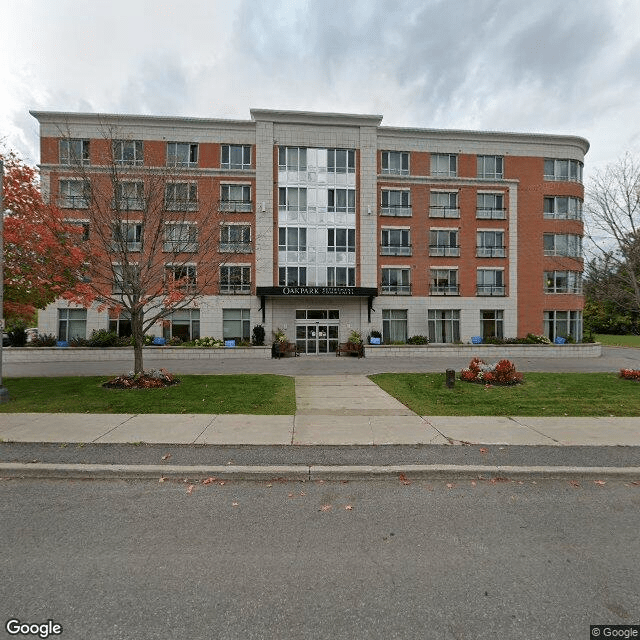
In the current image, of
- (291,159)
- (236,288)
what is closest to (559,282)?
(291,159)

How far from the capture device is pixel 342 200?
2858cm

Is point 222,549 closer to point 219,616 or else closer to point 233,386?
point 219,616

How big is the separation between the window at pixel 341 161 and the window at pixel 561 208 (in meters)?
16.4

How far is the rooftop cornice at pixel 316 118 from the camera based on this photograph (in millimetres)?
27453

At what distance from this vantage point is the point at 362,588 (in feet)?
10.0

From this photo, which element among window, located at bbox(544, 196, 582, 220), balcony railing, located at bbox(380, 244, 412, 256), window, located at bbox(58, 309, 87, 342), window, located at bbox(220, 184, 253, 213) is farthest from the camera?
window, located at bbox(544, 196, 582, 220)

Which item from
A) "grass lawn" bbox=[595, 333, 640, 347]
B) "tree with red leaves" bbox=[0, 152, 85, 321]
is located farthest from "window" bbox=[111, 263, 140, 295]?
"grass lawn" bbox=[595, 333, 640, 347]

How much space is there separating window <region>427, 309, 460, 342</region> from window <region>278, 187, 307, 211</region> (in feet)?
44.0

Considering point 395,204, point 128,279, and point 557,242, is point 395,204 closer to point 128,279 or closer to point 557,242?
point 557,242

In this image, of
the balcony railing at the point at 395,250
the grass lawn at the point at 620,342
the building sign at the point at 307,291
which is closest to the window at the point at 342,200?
the balcony railing at the point at 395,250

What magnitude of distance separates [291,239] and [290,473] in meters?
24.4

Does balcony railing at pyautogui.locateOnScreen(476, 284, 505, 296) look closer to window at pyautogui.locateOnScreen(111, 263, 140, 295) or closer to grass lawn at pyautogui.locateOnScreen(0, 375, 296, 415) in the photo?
grass lawn at pyautogui.locateOnScreen(0, 375, 296, 415)

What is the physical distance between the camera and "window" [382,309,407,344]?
29062 millimetres

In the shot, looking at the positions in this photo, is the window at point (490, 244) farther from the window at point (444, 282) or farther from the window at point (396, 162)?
the window at point (396, 162)
